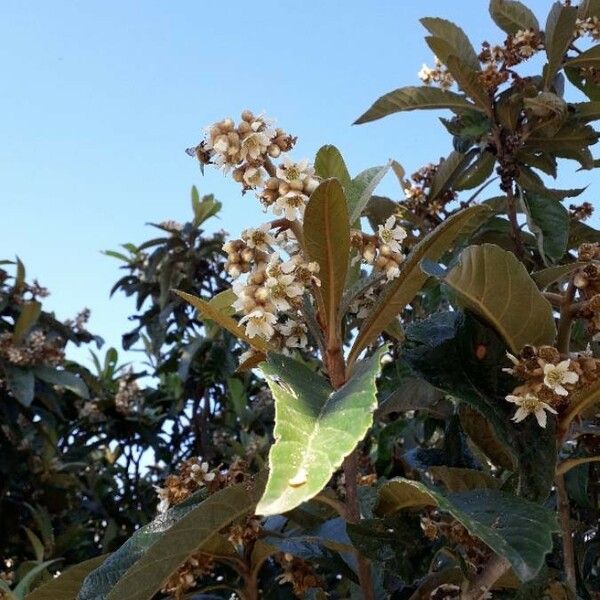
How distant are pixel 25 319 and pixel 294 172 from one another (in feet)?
10.9

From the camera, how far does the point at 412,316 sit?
2.95 metres

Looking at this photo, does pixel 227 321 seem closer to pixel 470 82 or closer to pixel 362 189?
pixel 362 189

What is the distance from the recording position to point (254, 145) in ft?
4.17

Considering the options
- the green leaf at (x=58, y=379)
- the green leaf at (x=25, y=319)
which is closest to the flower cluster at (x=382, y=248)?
the green leaf at (x=58, y=379)

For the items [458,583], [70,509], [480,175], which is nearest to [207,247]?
[70,509]

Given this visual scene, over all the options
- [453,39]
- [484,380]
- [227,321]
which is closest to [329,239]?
[227,321]

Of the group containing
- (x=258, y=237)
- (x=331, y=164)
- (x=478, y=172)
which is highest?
(x=478, y=172)

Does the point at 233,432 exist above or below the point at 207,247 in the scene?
below

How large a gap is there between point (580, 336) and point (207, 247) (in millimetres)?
2880

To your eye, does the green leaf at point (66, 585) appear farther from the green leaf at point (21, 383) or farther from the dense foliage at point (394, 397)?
the green leaf at point (21, 383)

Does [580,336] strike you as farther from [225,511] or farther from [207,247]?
[207,247]

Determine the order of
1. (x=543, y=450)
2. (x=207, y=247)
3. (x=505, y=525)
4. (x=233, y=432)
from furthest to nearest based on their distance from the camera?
1. (x=233, y=432)
2. (x=207, y=247)
3. (x=543, y=450)
4. (x=505, y=525)

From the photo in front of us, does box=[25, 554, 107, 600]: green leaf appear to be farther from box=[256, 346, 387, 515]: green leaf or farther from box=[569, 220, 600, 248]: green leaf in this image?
box=[569, 220, 600, 248]: green leaf

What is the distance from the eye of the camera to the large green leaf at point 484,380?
3.86 feet
